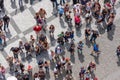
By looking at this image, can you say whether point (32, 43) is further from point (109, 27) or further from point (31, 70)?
point (109, 27)

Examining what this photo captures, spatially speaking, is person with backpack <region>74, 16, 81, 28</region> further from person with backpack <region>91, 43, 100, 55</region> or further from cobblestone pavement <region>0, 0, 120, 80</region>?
person with backpack <region>91, 43, 100, 55</region>

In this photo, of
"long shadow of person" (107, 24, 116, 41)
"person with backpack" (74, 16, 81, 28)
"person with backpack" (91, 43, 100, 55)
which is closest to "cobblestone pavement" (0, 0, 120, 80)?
"long shadow of person" (107, 24, 116, 41)

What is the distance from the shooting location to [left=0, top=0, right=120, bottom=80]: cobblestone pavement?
37.0 metres

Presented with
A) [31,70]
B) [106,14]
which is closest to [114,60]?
[106,14]

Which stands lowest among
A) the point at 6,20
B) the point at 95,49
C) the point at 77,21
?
the point at 95,49

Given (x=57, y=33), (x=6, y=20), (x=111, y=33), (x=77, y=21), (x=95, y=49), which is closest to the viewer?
(x=95, y=49)

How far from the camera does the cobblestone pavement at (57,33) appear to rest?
1457 inches

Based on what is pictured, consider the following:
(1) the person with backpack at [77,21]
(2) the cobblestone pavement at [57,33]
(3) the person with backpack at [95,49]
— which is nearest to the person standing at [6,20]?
(2) the cobblestone pavement at [57,33]

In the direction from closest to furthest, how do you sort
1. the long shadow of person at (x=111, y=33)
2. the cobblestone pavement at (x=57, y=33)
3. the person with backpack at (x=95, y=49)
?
the cobblestone pavement at (x=57, y=33), the person with backpack at (x=95, y=49), the long shadow of person at (x=111, y=33)

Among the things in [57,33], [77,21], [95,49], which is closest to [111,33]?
[95,49]

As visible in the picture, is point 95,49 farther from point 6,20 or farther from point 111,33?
point 6,20

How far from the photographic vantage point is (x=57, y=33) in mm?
39062

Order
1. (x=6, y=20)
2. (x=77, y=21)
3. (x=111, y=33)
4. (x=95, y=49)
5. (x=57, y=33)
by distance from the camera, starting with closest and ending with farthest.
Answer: (x=95, y=49)
(x=6, y=20)
(x=57, y=33)
(x=77, y=21)
(x=111, y=33)

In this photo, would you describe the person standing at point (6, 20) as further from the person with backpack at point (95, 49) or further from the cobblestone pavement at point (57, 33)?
the person with backpack at point (95, 49)
